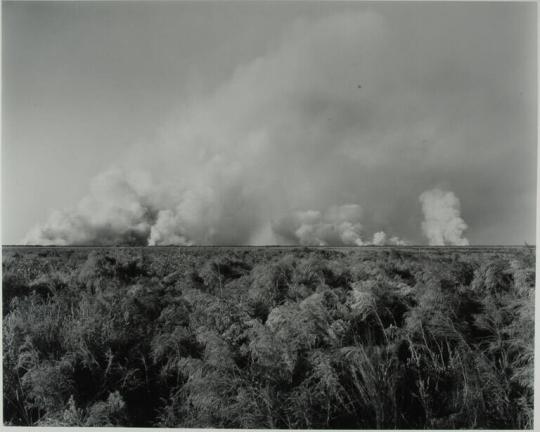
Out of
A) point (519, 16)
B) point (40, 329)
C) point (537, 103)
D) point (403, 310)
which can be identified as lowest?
point (40, 329)

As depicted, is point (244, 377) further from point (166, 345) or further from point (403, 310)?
point (403, 310)

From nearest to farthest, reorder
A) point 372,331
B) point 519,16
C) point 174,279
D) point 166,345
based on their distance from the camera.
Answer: point 166,345
point 372,331
point 519,16
point 174,279

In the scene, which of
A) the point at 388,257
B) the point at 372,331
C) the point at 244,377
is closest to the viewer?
the point at 244,377

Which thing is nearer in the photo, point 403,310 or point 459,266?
point 403,310

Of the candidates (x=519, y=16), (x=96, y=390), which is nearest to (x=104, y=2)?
(x=96, y=390)

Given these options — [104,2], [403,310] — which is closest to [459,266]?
[403,310]

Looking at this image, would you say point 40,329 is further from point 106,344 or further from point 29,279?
point 29,279

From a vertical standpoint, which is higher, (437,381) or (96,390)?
(437,381)
